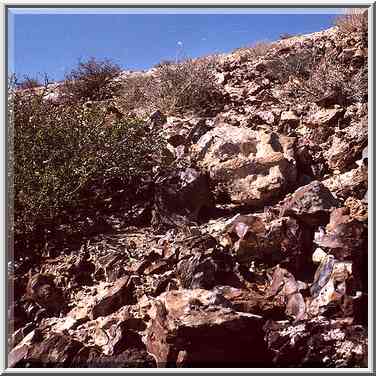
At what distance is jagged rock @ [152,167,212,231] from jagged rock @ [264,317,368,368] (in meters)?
0.92

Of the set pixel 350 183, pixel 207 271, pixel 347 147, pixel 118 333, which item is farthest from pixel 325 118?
pixel 118 333

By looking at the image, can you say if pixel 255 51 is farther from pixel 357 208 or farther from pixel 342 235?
pixel 342 235

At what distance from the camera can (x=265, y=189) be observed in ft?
10.2

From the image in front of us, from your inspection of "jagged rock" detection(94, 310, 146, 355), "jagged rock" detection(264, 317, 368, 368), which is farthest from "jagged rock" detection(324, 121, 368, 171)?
"jagged rock" detection(94, 310, 146, 355)

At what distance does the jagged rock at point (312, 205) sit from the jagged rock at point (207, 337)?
2.07ft

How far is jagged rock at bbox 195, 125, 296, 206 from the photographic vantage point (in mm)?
3121

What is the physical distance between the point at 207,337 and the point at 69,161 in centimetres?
139

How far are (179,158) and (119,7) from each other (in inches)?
41.1

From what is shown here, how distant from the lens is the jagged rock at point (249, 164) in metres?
3.12

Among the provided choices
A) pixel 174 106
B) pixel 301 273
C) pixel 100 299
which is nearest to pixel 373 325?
pixel 301 273

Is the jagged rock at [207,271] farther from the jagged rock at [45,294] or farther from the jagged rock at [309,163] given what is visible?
the jagged rock at [309,163]

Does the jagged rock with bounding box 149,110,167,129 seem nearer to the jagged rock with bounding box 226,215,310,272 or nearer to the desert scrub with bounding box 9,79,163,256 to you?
the desert scrub with bounding box 9,79,163,256

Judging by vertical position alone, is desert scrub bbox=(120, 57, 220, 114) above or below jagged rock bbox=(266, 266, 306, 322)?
above

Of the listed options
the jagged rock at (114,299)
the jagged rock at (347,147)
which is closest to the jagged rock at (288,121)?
the jagged rock at (347,147)
